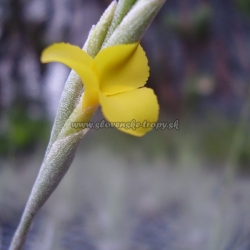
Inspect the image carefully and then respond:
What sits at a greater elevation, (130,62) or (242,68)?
(130,62)

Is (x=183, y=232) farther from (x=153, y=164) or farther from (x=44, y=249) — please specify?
(x=44, y=249)

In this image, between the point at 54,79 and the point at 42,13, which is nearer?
the point at 42,13

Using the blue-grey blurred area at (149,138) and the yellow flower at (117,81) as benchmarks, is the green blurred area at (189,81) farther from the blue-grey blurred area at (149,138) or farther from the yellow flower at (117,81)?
the yellow flower at (117,81)

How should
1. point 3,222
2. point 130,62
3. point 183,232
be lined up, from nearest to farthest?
1. point 130,62
2. point 3,222
3. point 183,232

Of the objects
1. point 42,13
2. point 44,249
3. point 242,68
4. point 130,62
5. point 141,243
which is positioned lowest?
point 141,243

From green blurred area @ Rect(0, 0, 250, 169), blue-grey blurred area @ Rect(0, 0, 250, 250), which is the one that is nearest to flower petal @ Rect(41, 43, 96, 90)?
blue-grey blurred area @ Rect(0, 0, 250, 250)

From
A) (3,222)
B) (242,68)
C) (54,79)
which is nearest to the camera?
(3,222)

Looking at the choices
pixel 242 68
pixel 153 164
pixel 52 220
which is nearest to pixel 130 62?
pixel 52 220

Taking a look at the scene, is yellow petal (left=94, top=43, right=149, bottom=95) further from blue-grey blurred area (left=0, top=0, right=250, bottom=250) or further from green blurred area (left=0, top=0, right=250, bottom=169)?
green blurred area (left=0, top=0, right=250, bottom=169)

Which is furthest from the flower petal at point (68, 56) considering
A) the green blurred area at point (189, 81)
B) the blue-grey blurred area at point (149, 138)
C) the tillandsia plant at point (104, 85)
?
the green blurred area at point (189, 81)
